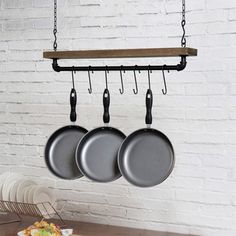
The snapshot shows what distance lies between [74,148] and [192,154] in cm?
50

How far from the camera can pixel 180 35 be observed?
2.46 meters

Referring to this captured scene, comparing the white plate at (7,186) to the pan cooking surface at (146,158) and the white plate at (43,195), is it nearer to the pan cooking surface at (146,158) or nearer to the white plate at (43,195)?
the white plate at (43,195)

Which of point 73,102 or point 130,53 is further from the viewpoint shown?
point 73,102

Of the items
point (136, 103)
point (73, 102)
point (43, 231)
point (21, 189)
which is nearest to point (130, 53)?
point (73, 102)

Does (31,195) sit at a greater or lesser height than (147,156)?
lesser

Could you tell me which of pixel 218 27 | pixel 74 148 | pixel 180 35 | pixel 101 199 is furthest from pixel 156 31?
pixel 101 199

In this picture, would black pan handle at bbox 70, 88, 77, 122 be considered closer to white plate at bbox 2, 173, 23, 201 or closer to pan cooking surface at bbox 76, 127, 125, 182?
pan cooking surface at bbox 76, 127, 125, 182

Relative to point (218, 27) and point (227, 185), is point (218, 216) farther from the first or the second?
point (218, 27)

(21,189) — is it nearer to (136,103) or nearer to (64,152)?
(64,152)

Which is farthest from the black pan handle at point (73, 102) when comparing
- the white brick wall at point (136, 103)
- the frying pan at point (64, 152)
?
the white brick wall at point (136, 103)

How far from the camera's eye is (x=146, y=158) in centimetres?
223

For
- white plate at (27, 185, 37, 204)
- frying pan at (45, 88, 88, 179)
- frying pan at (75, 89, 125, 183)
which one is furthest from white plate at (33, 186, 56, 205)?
frying pan at (75, 89, 125, 183)

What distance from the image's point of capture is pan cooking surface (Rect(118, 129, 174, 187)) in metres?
2.20

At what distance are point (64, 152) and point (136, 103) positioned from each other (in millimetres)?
399
